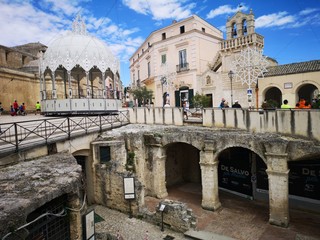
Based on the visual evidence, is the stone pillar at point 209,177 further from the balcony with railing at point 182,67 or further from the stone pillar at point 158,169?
the balcony with railing at point 182,67

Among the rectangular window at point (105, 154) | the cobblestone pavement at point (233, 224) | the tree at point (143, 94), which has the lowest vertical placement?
the cobblestone pavement at point (233, 224)

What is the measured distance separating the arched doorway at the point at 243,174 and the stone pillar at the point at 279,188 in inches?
114

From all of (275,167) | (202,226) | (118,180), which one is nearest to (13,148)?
(118,180)

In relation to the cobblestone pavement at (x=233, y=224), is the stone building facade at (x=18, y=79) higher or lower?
higher

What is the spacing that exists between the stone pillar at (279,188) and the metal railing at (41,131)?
9135mm

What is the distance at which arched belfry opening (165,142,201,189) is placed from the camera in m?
17.1

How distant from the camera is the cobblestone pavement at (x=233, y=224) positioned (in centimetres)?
995

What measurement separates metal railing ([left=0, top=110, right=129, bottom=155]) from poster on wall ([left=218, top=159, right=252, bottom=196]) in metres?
7.38

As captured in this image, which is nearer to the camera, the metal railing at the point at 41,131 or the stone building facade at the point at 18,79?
the metal railing at the point at 41,131

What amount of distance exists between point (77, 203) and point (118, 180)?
5137 mm

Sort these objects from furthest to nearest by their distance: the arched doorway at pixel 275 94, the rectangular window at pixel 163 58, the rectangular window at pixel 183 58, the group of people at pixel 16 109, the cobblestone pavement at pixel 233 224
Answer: the rectangular window at pixel 163 58 < the rectangular window at pixel 183 58 < the arched doorway at pixel 275 94 < the group of people at pixel 16 109 < the cobblestone pavement at pixel 233 224

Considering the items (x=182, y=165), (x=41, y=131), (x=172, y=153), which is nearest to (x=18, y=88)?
(x=41, y=131)

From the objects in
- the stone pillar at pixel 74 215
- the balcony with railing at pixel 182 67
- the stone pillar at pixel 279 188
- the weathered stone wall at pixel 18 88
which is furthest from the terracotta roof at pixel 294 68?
the weathered stone wall at pixel 18 88

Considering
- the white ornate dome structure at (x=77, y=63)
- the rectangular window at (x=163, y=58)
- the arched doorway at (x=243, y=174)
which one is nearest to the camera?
the arched doorway at (x=243, y=174)
